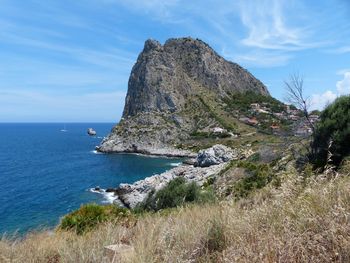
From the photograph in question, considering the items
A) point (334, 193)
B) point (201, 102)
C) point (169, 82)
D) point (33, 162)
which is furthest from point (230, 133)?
point (334, 193)

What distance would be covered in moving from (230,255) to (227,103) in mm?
117179

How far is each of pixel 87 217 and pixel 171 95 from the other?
98.6 m

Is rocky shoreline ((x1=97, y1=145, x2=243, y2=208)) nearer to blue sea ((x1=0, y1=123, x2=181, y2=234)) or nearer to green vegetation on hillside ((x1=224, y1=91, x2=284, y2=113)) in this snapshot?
blue sea ((x1=0, y1=123, x2=181, y2=234))

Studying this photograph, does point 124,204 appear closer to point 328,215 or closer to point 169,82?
point 328,215

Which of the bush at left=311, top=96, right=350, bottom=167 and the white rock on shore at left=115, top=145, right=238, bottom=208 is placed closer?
the bush at left=311, top=96, right=350, bottom=167

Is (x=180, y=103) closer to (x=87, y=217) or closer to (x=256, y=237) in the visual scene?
(x=87, y=217)

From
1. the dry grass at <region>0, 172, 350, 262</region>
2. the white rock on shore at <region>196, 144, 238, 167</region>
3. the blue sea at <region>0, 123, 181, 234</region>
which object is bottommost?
the blue sea at <region>0, 123, 181, 234</region>

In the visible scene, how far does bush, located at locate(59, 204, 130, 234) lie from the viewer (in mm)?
9344

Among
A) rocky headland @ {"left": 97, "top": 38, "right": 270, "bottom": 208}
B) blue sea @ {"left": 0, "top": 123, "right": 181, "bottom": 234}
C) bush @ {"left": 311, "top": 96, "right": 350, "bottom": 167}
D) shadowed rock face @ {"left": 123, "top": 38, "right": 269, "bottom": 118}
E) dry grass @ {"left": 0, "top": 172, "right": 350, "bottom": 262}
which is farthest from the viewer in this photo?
shadowed rock face @ {"left": 123, "top": 38, "right": 269, "bottom": 118}

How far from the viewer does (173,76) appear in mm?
115500

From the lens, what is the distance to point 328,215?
3375mm

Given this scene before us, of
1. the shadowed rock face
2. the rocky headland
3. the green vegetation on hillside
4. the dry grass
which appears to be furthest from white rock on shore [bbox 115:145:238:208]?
the green vegetation on hillside

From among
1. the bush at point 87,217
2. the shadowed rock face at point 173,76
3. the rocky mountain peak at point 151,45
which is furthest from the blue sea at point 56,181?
the rocky mountain peak at point 151,45

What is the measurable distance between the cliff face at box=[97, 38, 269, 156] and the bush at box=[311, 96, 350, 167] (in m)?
62.8
